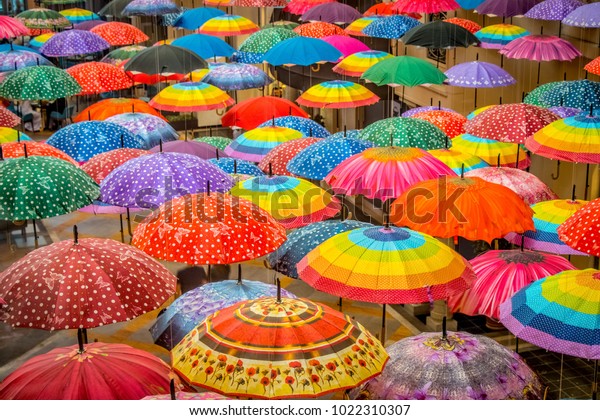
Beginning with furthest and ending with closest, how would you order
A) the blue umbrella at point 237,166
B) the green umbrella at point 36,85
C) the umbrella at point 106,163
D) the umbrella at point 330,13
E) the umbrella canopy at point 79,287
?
the umbrella at point 330,13 → the green umbrella at point 36,85 → the blue umbrella at point 237,166 → the umbrella at point 106,163 → the umbrella canopy at point 79,287

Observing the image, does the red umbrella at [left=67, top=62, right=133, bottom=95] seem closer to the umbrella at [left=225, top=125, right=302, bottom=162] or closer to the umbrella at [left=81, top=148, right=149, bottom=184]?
the umbrella at [left=225, top=125, right=302, bottom=162]

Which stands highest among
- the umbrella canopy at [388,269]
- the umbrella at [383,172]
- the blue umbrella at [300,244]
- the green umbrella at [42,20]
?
the green umbrella at [42,20]

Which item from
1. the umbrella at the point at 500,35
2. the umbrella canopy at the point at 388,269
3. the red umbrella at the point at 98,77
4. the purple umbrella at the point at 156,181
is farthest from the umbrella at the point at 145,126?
the umbrella canopy at the point at 388,269

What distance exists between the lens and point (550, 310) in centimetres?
731

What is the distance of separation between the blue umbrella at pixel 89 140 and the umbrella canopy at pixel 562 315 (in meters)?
7.01

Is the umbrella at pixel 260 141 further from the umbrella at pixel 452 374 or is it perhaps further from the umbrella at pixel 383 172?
the umbrella at pixel 452 374

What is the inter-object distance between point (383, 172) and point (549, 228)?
1886 mm

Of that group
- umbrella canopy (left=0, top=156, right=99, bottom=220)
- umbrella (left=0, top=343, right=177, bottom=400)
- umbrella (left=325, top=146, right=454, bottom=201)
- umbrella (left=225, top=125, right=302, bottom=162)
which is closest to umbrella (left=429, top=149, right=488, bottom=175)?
umbrella (left=325, top=146, right=454, bottom=201)

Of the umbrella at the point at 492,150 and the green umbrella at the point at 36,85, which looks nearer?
the umbrella at the point at 492,150

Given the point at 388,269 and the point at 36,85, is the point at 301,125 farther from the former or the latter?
the point at 388,269

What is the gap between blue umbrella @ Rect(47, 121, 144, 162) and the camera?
13.0 m

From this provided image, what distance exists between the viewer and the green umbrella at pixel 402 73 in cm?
1521
